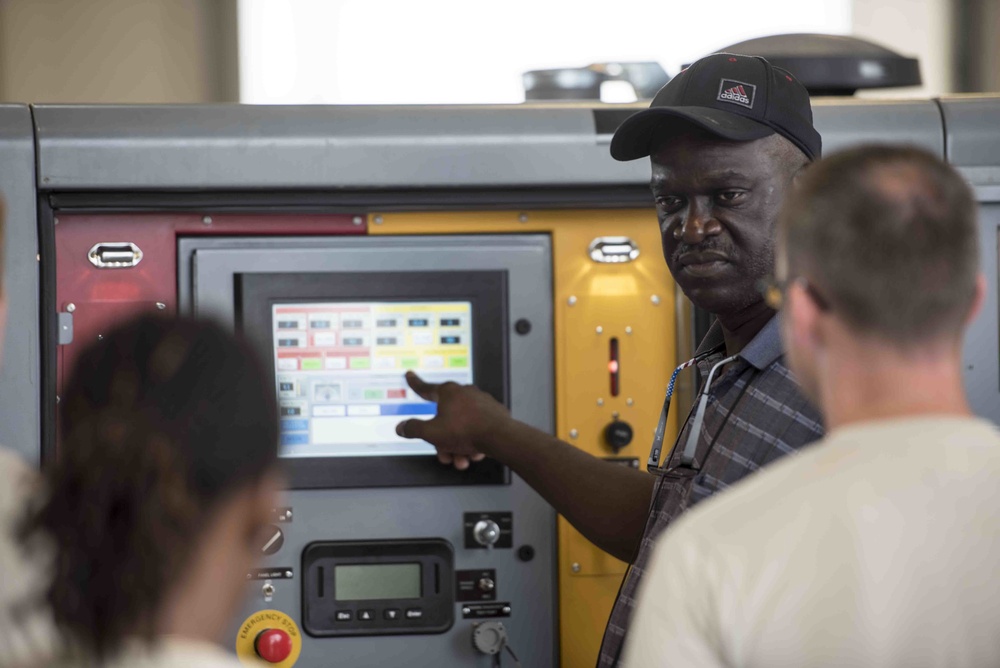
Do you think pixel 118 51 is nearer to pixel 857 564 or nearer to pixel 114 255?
pixel 114 255

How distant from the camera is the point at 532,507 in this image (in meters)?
2.08

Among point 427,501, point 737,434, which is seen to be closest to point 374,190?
point 427,501

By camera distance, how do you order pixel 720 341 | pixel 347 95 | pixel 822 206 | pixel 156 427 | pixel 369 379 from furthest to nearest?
pixel 347 95 → pixel 369 379 → pixel 720 341 → pixel 822 206 → pixel 156 427

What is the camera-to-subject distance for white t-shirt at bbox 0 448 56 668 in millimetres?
814

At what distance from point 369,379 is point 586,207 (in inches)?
18.8

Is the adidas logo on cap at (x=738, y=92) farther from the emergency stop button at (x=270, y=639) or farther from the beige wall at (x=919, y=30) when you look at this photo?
the beige wall at (x=919, y=30)

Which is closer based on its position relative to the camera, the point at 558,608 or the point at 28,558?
the point at 28,558

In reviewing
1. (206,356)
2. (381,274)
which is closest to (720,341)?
(381,274)

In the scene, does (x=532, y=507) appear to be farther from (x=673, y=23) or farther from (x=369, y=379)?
(x=673, y=23)

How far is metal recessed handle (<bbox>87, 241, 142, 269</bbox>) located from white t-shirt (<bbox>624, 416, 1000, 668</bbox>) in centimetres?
139

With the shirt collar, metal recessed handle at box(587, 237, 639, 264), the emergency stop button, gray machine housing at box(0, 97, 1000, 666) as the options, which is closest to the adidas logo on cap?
the shirt collar

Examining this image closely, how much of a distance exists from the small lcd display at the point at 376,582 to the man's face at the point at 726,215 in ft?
2.60

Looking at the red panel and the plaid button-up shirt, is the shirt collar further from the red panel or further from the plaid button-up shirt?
the red panel

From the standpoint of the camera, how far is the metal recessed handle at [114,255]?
201 centimetres
